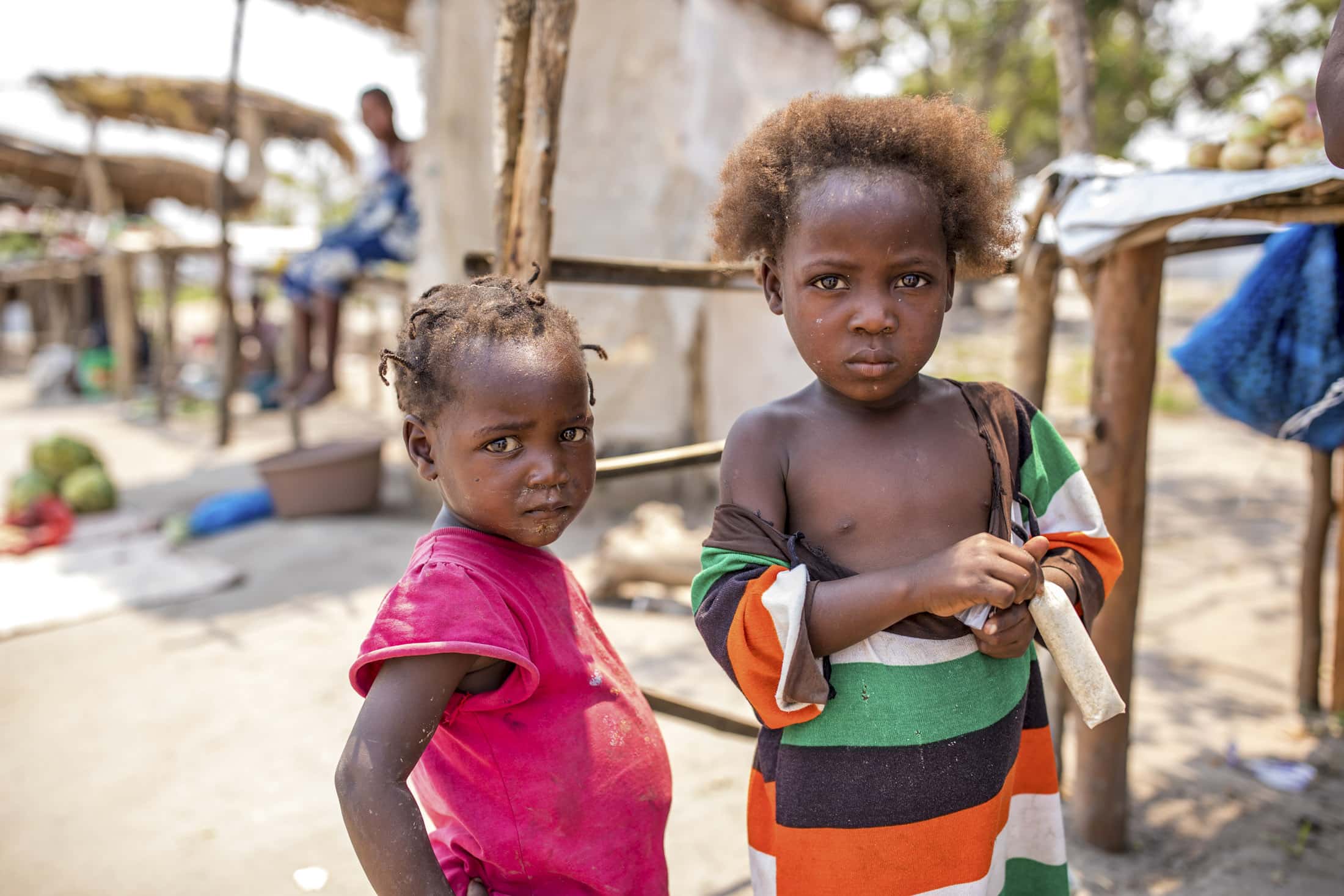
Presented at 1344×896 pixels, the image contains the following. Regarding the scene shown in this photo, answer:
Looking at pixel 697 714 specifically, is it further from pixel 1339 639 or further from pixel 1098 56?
pixel 1098 56

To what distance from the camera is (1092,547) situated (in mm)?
1349

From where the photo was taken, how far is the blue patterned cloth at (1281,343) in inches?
96.9

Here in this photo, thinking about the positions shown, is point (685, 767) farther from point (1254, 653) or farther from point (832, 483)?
point (1254, 653)

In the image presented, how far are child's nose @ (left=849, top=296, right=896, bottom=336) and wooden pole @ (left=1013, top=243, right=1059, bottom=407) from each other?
155cm

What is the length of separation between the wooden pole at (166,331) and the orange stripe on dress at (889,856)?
30.7 feet

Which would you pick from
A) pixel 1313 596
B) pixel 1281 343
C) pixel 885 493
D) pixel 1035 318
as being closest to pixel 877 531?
pixel 885 493

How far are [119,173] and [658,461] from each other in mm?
13583

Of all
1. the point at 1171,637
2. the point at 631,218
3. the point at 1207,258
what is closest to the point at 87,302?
the point at 631,218

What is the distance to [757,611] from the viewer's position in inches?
46.1

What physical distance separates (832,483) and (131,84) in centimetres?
1033

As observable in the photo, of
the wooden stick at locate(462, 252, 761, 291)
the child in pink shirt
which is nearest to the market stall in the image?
the wooden stick at locate(462, 252, 761, 291)

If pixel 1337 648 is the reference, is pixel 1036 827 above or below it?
above

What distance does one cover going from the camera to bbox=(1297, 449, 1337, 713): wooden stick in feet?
11.3

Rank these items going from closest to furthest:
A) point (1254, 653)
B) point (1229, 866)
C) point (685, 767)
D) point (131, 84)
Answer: point (1229, 866) → point (685, 767) → point (1254, 653) → point (131, 84)
